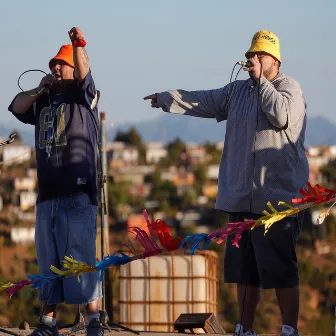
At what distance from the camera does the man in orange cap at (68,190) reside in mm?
8289

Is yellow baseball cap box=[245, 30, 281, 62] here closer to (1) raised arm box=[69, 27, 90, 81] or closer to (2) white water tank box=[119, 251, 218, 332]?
(1) raised arm box=[69, 27, 90, 81]

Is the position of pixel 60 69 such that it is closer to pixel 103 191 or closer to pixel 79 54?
pixel 79 54

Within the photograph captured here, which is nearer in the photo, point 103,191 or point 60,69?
point 60,69

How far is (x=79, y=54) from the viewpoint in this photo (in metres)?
8.20

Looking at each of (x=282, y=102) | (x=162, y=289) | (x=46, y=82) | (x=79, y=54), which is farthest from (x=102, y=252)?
(x=282, y=102)

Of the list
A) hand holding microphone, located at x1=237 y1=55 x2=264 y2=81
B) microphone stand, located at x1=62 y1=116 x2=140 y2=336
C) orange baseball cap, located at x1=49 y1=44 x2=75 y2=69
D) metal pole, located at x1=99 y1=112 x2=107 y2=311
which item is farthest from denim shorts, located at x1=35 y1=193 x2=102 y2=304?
metal pole, located at x1=99 y1=112 x2=107 y2=311

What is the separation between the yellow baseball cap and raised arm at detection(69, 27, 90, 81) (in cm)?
94

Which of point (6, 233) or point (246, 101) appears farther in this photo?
point (6, 233)

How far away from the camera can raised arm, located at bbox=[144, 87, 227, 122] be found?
27.2 feet

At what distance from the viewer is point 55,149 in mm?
8297

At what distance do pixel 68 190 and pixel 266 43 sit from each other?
4.65 feet

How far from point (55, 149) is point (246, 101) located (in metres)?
1.15

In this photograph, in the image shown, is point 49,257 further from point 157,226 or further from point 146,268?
point 146,268

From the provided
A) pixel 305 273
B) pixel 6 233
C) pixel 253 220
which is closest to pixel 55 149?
pixel 253 220
